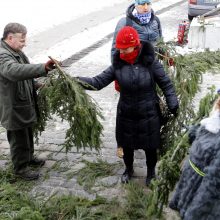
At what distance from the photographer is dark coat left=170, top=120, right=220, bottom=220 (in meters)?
2.89

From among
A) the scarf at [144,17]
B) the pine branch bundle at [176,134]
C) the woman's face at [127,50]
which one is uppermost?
the scarf at [144,17]

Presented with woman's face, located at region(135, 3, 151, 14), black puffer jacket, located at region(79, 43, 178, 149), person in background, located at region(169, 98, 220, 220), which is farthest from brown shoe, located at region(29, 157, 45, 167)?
person in background, located at region(169, 98, 220, 220)

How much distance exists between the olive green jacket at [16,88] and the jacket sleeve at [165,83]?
48.8 inches

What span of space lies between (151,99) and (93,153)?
5.36 ft

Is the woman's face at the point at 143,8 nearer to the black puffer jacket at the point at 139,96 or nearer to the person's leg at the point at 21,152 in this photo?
the black puffer jacket at the point at 139,96

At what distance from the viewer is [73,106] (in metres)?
4.76

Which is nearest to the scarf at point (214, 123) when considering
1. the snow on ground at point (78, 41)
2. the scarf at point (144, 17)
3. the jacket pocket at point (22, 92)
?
the jacket pocket at point (22, 92)

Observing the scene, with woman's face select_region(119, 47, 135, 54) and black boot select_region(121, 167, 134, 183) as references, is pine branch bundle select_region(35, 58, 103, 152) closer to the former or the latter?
black boot select_region(121, 167, 134, 183)

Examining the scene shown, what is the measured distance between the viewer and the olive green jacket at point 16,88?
4.30 metres

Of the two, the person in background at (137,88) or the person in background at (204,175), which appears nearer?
the person in background at (204,175)

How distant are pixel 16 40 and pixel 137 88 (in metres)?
1.43

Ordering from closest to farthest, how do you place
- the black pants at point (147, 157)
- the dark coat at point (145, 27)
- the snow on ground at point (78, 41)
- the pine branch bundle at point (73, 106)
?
the pine branch bundle at point (73, 106), the black pants at point (147, 157), the dark coat at point (145, 27), the snow on ground at point (78, 41)

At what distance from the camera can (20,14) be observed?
17.7 meters

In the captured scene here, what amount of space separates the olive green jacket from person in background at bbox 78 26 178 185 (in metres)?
0.67
